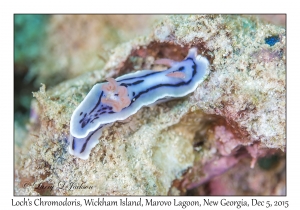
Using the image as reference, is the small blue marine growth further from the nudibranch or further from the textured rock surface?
the nudibranch

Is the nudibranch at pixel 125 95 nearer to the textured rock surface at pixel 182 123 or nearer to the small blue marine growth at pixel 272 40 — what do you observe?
the textured rock surface at pixel 182 123

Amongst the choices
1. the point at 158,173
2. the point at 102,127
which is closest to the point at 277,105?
the point at 158,173

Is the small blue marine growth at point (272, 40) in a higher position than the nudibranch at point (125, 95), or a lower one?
higher

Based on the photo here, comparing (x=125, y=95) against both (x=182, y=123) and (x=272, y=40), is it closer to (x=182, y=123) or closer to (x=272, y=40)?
(x=182, y=123)

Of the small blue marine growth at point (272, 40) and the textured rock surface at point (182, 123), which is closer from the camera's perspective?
the textured rock surface at point (182, 123)

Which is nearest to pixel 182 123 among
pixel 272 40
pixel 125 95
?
pixel 125 95

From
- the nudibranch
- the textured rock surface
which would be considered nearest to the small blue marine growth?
the textured rock surface

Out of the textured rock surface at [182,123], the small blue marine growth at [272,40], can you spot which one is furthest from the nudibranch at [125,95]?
the small blue marine growth at [272,40]
